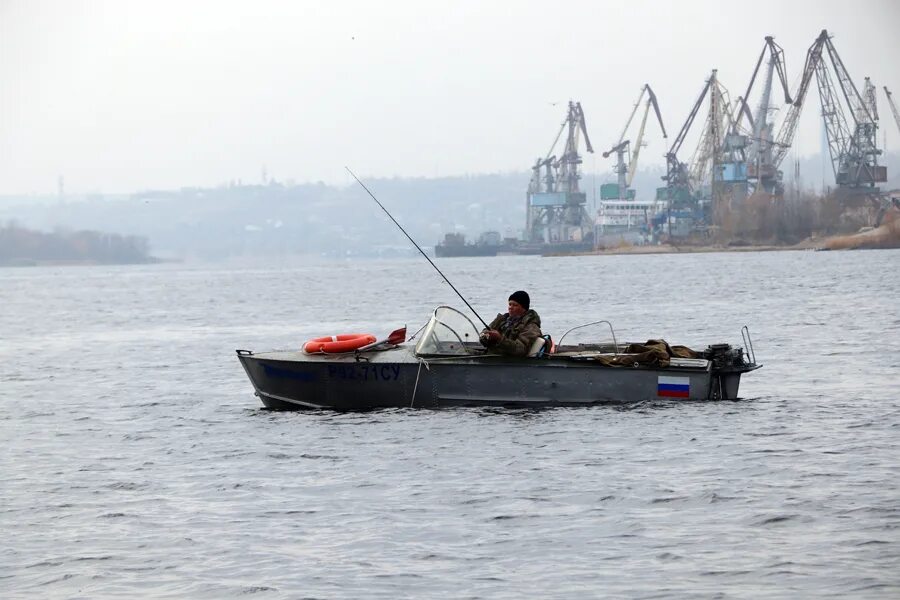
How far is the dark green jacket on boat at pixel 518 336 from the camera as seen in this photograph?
19.5 m

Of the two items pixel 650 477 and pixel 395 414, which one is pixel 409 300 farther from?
pixel 650 477

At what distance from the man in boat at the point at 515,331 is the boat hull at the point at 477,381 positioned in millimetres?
190

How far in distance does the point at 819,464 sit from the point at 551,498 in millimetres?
3686

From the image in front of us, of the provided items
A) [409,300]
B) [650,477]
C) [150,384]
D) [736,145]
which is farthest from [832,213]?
[650,477]

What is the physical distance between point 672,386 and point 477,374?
2848mm

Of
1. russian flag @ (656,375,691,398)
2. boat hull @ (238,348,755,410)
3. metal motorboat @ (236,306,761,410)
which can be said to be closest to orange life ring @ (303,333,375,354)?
metal motorboat @ (236,306,761,410)

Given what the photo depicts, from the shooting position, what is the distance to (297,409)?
21.2 meters

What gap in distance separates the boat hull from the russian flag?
15 mm

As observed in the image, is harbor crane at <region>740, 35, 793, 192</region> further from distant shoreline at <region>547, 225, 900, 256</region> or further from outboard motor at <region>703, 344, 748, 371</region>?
outboard motor at <region>703, 344, 748, 371</region>

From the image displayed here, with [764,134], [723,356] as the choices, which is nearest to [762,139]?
[764,134]

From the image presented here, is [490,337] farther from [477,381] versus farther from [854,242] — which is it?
[854,242]

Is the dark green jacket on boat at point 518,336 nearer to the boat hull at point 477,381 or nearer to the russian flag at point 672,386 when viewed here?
the boat hull at point 477,381

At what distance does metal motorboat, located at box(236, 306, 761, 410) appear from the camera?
1980 centimetres

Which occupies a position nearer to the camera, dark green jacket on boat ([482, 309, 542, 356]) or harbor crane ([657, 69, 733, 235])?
dark green jacket on boat ([482, 309, 542, 356])
